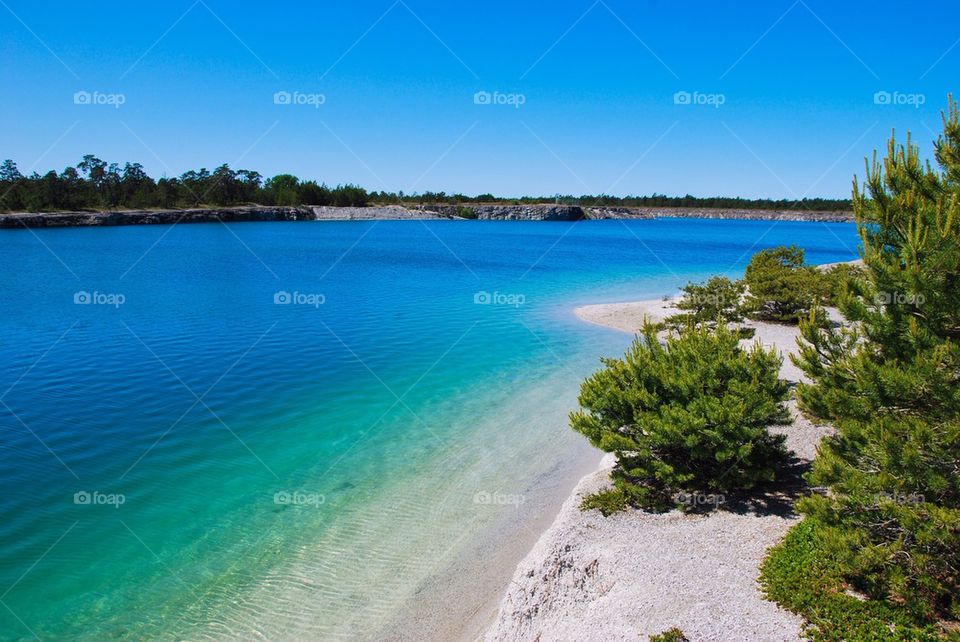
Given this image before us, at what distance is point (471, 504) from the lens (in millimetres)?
13219

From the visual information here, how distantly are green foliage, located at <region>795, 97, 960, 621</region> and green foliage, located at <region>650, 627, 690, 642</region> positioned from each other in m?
2.43

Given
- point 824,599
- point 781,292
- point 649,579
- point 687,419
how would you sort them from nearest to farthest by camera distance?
1. point 824,599
2. point 649,579
3. point 687,419
4. point 781,292

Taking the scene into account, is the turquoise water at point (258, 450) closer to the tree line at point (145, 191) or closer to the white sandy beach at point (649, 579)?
the white sandy beach at point (649, 579)

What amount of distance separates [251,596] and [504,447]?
794 cm

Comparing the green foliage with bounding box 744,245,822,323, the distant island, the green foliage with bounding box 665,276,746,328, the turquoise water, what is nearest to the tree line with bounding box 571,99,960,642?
the turquoise water

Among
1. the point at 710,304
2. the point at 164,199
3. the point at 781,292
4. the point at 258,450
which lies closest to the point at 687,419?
the point at 258,450

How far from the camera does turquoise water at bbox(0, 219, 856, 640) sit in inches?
401

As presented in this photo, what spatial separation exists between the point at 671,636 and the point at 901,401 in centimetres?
426

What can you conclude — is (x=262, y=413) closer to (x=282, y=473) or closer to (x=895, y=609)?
(x=282, y=473)

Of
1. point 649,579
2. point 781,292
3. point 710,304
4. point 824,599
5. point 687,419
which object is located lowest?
point 649,579

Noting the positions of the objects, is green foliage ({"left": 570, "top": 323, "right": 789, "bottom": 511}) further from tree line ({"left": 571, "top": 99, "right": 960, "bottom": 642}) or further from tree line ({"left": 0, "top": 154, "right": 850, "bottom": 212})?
tree line ({"left": 0, "top": 154, "right": 850, "bottom": 212})

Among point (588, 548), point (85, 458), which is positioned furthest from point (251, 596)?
point (85, 458)

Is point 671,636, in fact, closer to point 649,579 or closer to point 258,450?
point 649,579

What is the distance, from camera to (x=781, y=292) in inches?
1113
